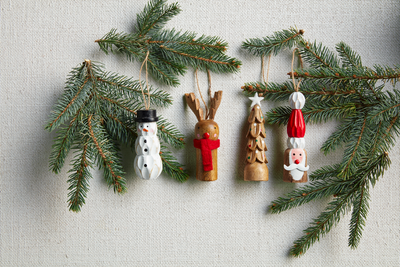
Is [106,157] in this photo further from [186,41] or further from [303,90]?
[303,90]

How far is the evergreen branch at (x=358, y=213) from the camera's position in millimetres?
822

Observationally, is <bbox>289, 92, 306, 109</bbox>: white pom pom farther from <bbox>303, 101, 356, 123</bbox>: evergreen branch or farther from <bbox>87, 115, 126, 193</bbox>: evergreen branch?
<bbox>87, 115, 126, 193</bbox>: evergreen branch

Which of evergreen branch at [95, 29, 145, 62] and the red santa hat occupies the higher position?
evergreen branch at [95, 29, 145, 62]

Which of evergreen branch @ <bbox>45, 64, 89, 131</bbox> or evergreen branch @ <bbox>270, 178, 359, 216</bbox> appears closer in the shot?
evergreen branch @ <bbox>45, 64, 89, 131</bbox>

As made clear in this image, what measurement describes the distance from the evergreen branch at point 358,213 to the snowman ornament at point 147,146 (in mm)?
575

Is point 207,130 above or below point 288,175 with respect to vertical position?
above

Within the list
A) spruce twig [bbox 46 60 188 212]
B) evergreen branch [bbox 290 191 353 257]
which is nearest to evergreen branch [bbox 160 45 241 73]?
spruce twig [bbox 46 60 188 212]

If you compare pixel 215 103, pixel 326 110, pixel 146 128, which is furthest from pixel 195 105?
pixel 326 110

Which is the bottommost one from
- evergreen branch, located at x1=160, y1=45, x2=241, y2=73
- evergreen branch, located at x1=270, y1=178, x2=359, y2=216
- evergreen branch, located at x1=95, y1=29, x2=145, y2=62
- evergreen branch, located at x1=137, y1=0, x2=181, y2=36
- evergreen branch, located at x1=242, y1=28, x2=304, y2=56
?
evergreen branch, located at x1=270, y1=178, x2=359, y2=216

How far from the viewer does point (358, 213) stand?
2.70 feet

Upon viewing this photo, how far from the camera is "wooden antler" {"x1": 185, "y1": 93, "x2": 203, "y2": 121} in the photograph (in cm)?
81

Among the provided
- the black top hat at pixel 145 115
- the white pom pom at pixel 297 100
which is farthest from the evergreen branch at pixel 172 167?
the white pom pom at pixel 297 100

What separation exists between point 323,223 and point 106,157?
2.12 feet

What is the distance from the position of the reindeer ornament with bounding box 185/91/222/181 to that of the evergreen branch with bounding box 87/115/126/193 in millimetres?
215
